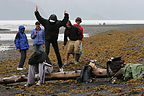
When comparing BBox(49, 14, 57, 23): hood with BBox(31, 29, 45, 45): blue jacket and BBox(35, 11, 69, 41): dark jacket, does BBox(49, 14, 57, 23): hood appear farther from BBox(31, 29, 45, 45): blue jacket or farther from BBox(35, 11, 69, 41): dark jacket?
BBox(31, 29, 45, 45): blue jacket

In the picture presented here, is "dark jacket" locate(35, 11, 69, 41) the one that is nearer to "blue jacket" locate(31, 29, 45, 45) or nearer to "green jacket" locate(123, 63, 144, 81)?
"blue jacket" locate(31, 29, 45, 45)

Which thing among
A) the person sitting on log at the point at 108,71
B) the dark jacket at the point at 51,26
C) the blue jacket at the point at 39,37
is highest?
the dark jacket at the point at 51,26

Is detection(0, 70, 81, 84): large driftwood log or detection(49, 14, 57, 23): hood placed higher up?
detection(49, 14, 57, 23): hood

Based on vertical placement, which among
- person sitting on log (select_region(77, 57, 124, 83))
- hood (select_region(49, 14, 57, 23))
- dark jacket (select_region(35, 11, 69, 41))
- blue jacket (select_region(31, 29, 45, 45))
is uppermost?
hood (select_region(49, 14, 57, 23))

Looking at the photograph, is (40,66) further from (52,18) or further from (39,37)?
(39,37)

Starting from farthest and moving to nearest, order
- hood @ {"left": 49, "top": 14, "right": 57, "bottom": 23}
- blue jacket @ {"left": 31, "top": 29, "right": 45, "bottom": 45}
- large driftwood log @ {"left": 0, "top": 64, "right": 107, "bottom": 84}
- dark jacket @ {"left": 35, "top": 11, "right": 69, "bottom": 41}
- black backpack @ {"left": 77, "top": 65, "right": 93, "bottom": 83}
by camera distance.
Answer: blue jacket @ {"left": 31, "top": 29, "right": 45, "bottom": 45}
dark jacket @ {"left": 35, "top": 11, "right": 69, "bottom": 41}
hood @ {"left": 49, "top": 14, "right": 57, "bottom": 23}
large driftwood log @ {"left": 0, "top": 64, "right": 107, "bottom": 84}
black backpack @ {"left": 77, "top": 65, "right": 93, "bottom": 83}

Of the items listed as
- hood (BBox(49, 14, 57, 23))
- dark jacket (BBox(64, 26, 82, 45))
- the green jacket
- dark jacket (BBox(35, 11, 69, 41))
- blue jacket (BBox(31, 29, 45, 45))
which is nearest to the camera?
the green jacket

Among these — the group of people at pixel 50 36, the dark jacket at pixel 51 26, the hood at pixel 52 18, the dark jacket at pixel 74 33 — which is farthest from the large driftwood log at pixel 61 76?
the dark jacket at pixel 74 33

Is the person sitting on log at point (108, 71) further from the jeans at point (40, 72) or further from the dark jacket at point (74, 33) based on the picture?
the dark jacket at point (74, 33)

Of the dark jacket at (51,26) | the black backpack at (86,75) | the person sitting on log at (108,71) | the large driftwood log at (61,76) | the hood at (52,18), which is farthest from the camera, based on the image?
the dark jacket at (51,26)

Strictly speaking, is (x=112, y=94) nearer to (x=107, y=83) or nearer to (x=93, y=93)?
(x=93, y=93)

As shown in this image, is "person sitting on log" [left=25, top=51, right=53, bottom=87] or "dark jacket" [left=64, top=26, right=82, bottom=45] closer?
"person sitting on log" [left=25, top=51, right=53, bottom=87]

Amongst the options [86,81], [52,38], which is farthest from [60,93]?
[52,38]

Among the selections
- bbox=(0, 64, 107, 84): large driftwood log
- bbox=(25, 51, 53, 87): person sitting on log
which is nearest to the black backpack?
bbox=(0, 64, 107, 84): large driftwood log
